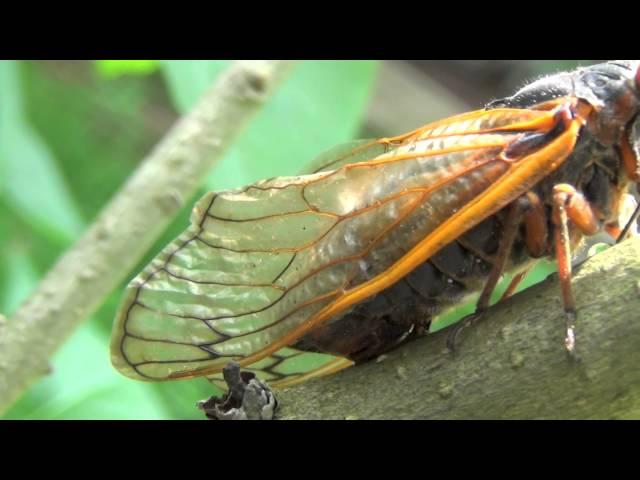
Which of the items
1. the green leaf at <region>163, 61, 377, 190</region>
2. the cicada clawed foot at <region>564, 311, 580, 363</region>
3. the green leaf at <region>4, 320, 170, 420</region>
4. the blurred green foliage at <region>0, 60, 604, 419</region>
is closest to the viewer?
the cicada clawed foot at <region>564, 311, 580, 363</region>

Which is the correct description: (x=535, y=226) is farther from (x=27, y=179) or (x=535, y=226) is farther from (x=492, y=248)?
(x=27, y=179)

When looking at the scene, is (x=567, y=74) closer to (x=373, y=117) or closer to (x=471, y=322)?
(x=471, y=322)

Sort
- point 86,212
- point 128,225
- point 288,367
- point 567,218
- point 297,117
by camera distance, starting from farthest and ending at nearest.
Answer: point 86,212 → point 297,117 → point 128,225 → point 288,367 → point 567,218

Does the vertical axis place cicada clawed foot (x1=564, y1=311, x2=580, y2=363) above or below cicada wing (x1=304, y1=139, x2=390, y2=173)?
below

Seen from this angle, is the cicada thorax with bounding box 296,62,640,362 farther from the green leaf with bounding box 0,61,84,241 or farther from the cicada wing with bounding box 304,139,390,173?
the green leaf with bounding box 0,61,84,241

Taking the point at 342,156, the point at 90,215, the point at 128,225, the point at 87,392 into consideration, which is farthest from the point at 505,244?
the point at 90,215

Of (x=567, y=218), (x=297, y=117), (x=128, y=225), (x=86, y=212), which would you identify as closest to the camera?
(x=567, y=218)

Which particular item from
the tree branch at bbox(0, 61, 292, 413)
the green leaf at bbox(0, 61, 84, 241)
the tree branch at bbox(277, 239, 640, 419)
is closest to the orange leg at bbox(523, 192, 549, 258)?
the tree branch at bbox(277, 239, 640, 419)
